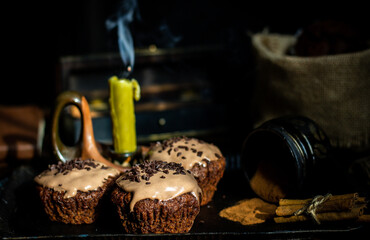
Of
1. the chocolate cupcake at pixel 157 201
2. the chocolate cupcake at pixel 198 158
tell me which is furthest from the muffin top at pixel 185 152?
the chocolate cupcake at pixel 157 201

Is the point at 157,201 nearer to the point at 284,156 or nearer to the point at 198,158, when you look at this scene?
the point at 198,158

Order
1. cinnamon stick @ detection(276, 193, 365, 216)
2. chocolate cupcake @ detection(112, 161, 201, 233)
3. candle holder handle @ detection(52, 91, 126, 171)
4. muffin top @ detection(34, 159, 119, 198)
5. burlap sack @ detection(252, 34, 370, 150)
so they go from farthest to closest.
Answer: burlap sack @ detection(252, 34, 370, 150), candle holder handle @ detection(52, 91, 126, 171), muffin top @ detection(34, 159, 119, 198), cinnamon stick @ detection(276, 193, 365, 216), chocolate cupcake @ detection(112, 161, 201, 233)

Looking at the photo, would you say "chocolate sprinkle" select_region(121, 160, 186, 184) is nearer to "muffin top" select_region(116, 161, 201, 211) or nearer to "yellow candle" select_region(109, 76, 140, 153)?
"muffin top" select_region(116, 161, 201, 211)

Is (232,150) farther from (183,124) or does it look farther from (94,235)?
(94,235)

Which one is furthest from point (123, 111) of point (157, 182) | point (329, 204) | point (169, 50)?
point (169, 50)

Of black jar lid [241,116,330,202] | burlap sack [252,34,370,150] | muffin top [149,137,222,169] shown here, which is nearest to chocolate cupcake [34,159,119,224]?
muffin top [149,137,222,169]
